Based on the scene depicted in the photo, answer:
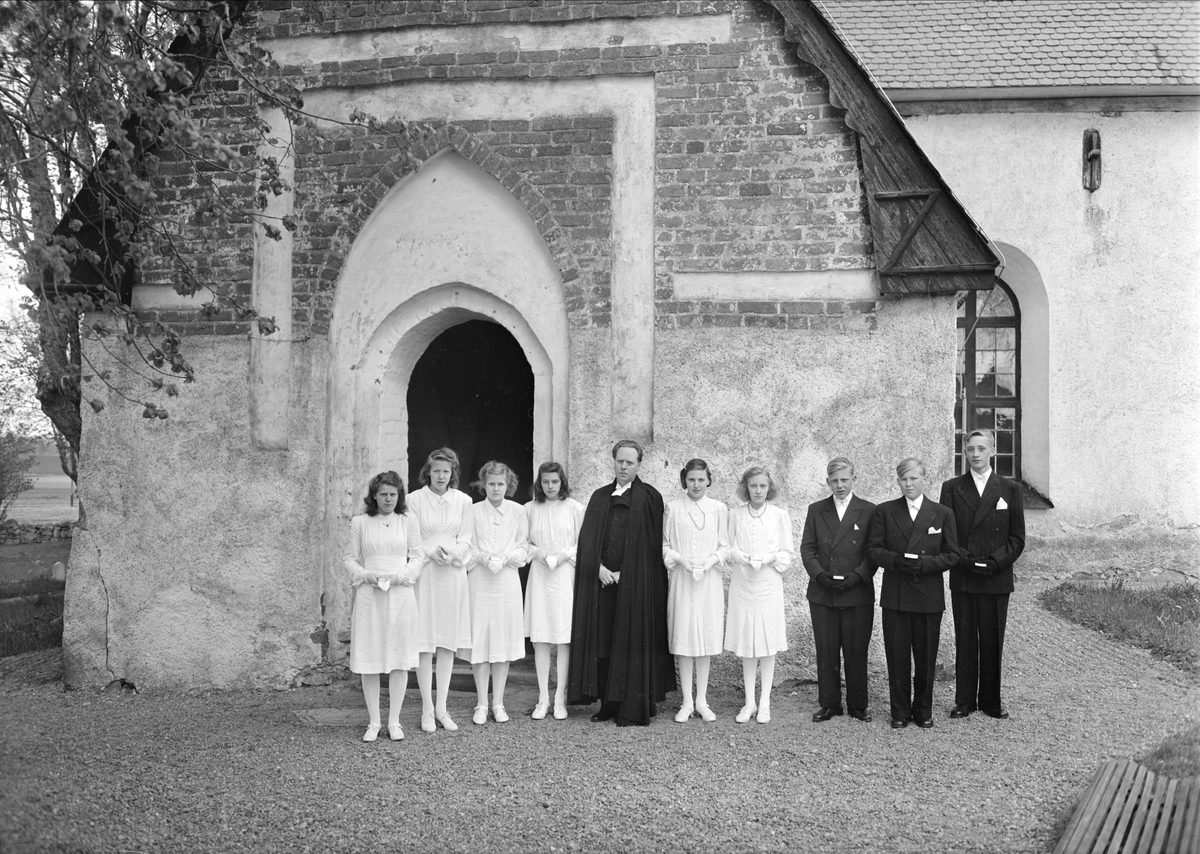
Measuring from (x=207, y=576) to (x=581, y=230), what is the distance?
4.09m

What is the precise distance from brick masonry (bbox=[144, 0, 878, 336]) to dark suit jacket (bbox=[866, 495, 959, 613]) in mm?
1592

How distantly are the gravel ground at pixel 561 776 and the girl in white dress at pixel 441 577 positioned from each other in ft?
1.78

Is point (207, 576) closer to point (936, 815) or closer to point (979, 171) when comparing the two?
point (936, 815)

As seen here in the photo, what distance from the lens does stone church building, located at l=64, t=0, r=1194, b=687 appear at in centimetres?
800

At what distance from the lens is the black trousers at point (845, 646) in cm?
721

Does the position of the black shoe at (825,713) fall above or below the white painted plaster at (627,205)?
below

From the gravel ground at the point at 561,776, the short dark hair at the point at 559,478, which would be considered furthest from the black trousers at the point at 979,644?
the short dark hair at the point at 559,478

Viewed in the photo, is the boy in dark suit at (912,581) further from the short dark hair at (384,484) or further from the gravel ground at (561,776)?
the short dark hair at (384,484)

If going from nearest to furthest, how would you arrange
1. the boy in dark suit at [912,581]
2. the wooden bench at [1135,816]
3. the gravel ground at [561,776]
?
the wooden bench at [1135,816] < the gravel ground at [561,776] < the boy in dark suit at [912,581]

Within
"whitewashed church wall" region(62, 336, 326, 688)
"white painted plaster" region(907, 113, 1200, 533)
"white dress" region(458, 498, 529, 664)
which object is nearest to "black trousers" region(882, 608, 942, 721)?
"white dress" region(458, 498, 529, 664)

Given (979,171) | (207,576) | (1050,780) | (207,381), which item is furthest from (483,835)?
(979,171)

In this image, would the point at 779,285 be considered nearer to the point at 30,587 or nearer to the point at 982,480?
the point at 982,480

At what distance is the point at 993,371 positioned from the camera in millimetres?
13938

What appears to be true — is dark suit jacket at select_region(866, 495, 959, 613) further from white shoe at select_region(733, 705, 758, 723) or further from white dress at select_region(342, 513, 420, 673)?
white dress at select_region(342, 513, 420, 673)
